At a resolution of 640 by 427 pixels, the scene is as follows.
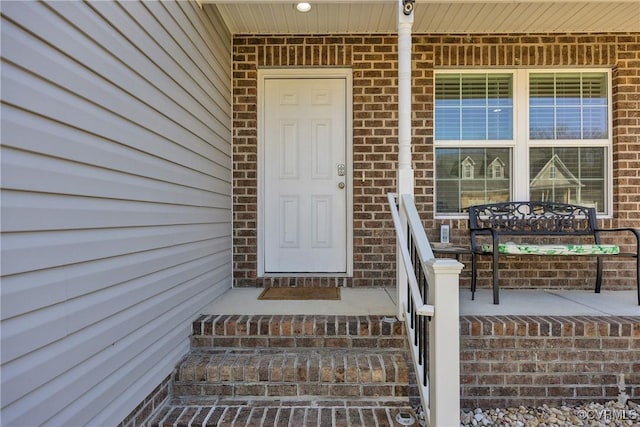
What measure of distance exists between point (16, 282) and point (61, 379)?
40 centimetres

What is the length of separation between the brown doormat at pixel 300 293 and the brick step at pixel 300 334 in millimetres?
619

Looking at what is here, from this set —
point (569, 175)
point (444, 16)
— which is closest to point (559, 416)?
point (569, 175)

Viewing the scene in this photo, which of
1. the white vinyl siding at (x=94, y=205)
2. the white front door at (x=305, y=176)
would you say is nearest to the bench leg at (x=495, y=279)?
the white front door at (x=305, y=176)

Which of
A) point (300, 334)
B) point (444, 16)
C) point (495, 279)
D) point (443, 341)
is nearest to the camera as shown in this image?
point (443, 341)

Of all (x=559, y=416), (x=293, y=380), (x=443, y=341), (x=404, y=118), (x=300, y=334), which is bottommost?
(x=559, y=416)

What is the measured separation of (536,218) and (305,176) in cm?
203

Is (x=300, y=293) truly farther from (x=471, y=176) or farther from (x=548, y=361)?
(x=471, y=176)

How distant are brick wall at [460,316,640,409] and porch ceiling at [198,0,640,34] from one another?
89.6 inches

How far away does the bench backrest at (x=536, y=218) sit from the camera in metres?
3.04

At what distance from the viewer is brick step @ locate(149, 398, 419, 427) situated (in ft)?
5.76

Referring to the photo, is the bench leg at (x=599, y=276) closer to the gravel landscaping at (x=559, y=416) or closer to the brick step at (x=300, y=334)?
the gravel landscaping at (x=559, y=416)

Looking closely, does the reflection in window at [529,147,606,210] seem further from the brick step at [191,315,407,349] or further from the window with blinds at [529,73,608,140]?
the brick step at [191,315,407,349]

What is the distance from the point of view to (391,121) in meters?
3.34

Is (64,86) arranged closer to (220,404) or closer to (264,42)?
(220,404)
